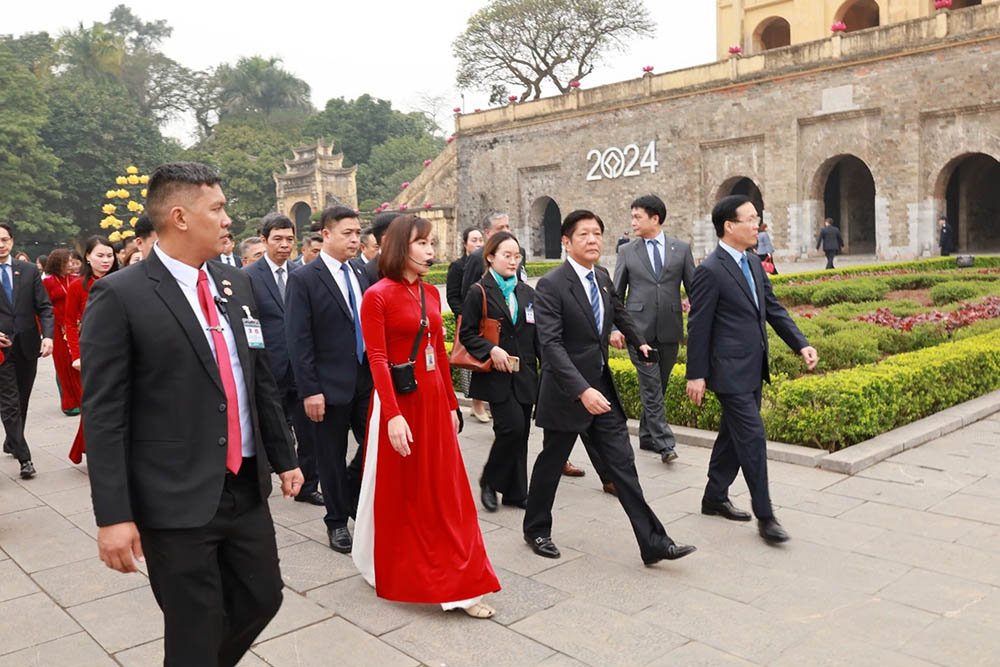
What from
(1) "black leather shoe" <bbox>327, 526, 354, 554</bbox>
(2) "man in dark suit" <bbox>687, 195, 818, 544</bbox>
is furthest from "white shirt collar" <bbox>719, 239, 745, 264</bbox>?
(1) "black leather shoe" <bbox>327, 526, 354, 554</bbox>

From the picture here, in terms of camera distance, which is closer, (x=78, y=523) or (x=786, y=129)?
(x=78, y=523)

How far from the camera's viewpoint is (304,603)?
3.60 meters

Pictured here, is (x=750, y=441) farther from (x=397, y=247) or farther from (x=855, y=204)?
(x=855, y=204)

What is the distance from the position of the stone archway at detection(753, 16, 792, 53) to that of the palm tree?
38.4 metres

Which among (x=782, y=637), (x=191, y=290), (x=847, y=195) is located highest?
(x=847, y=195)

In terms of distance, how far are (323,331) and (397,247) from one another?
100 cm

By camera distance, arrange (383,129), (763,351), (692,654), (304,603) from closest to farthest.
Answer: (692,654)
(304,603)
(763,351)
(383,129)

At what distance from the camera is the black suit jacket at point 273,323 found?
528cm

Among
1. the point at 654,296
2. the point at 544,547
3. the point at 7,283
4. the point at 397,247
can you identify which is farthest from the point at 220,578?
the point at 7,283

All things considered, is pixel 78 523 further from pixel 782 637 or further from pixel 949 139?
pixel 949 139

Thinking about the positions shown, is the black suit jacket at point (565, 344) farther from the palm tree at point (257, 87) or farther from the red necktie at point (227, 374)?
the palm tree at point (257, 87)

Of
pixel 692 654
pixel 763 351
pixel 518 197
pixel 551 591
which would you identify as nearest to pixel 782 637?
pixel 692 654

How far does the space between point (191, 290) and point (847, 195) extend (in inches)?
1064

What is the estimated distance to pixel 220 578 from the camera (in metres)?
2.36
